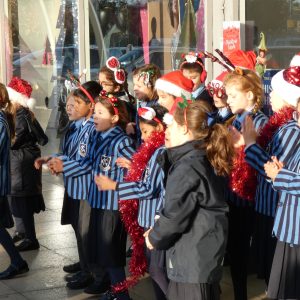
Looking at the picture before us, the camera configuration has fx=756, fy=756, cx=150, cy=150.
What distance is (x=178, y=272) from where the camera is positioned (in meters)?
4.31

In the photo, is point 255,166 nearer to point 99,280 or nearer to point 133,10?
point 99,280

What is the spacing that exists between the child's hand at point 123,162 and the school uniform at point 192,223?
44.6 inches

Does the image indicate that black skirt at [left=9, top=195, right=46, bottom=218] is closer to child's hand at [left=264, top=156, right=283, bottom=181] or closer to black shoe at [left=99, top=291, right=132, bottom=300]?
black shoe at [left=99, top=291, right=132, bottom=300]

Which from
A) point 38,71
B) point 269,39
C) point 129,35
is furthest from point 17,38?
point 269,39

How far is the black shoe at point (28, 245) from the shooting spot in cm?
778

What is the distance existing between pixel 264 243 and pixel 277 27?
3.73 metres

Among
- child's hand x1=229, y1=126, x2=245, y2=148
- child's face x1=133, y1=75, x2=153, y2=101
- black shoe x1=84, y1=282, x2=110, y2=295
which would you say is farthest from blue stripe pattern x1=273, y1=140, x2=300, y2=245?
child's face x1=133, y1=75, x2=153, y2=101

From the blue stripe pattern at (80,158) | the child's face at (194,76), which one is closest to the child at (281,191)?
the child's face at (194,76)

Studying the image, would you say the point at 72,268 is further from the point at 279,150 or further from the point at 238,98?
the point at 279,150

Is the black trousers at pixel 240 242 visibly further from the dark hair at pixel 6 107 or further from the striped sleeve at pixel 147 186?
the dark hair at pixel 6 107

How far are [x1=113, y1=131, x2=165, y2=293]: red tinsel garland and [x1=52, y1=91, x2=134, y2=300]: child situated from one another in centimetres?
20

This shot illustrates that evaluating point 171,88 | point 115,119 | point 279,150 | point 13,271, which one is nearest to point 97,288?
point 13,271

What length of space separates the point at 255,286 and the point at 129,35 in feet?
18.8

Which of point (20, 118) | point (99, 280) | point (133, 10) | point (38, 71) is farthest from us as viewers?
point (38, 71)
